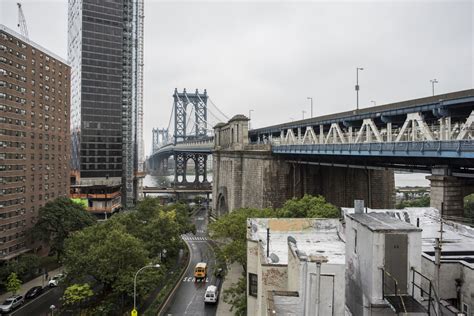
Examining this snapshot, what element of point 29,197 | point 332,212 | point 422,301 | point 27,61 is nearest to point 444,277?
point 422,301

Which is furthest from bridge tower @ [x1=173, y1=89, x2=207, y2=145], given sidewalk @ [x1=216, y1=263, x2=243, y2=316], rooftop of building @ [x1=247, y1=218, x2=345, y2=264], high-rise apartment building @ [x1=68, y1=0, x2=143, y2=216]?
rooftop of building @ [x1=247, y1=218, x2=345, y2=264]

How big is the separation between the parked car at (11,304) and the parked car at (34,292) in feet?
4.73

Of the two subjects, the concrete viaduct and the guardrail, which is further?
the concrete viaduct

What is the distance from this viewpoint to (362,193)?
52406 mm

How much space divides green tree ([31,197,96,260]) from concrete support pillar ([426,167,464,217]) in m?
45.9

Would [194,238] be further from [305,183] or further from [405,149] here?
[405,149]

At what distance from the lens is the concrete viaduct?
81.9ft


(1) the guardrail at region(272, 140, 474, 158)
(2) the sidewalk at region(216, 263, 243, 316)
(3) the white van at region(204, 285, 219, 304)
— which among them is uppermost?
(1) the guardrail at region(272, 140, 474, 158)

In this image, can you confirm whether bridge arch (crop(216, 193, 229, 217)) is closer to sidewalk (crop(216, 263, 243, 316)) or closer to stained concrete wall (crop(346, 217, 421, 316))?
sidewalk (crop(216, 263, 243, 316))

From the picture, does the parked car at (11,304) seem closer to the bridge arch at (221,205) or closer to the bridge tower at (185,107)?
the bridge arch at (221,205)

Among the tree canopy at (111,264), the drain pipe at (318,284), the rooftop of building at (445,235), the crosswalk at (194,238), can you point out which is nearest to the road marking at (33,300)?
the tree canopy at (111,264)

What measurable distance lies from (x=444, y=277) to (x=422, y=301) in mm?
1610

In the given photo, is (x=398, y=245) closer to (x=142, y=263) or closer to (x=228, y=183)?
(x=142, y=263)

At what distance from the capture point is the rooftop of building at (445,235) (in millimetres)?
12234
